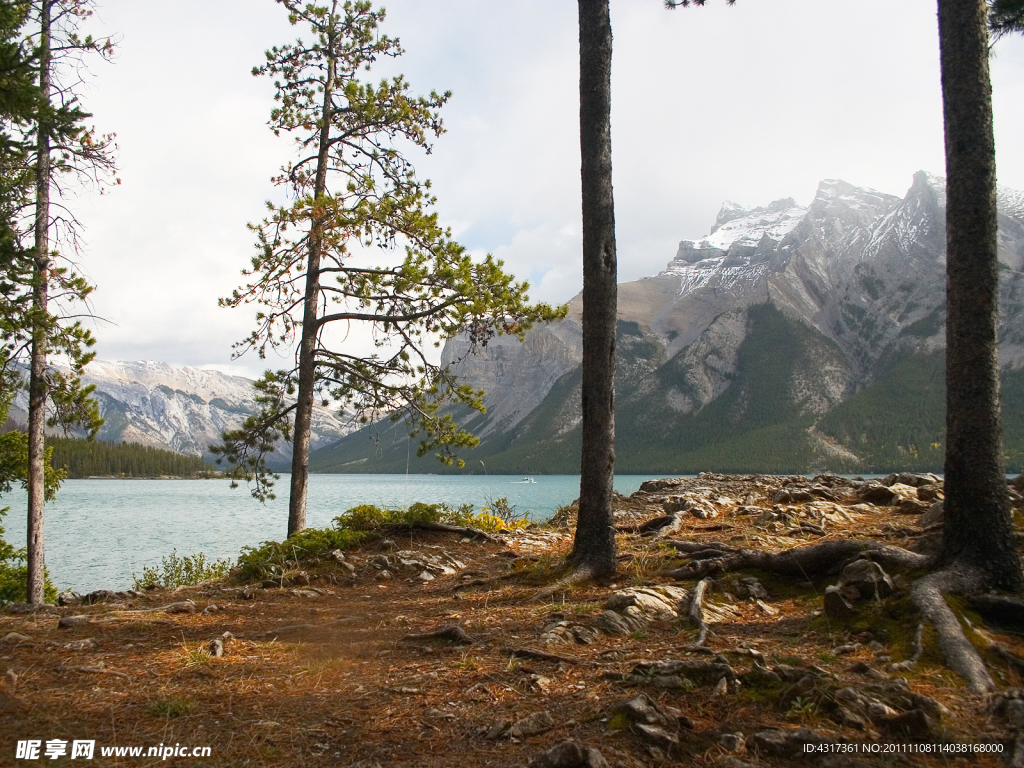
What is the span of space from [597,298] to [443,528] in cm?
550

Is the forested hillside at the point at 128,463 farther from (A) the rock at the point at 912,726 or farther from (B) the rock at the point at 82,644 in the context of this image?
(A) the rock at the point at 912,726

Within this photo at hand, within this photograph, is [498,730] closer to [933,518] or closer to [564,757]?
[564,757]

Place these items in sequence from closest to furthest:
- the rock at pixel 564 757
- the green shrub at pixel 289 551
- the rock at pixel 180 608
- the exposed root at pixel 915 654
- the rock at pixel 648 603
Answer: the rock at pixel 564 757, the exposed root at pixel 915 654, the rock at pixel 648 603, the rock at pixel 180 608, the green shrub at pixel 289 551

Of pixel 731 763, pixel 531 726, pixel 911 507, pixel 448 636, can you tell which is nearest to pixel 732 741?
pixel 731 763

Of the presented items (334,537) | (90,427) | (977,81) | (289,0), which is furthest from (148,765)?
(289,0)

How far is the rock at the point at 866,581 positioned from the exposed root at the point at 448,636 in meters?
3.01

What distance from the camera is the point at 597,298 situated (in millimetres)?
7168

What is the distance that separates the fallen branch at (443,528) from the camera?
10722 mm

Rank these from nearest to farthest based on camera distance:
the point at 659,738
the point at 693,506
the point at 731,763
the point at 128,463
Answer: the point at 731,763, the point at 659,738, the point at 693,506, the point at 128,463

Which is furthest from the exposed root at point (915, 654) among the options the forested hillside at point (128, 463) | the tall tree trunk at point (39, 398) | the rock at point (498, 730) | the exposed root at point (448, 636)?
the forested hillside at point (128, 463)

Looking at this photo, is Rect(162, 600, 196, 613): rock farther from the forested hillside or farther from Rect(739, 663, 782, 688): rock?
the forested hillside

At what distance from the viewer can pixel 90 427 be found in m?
12.7

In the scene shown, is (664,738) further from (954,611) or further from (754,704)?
(954,611)

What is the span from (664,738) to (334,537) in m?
7.44
